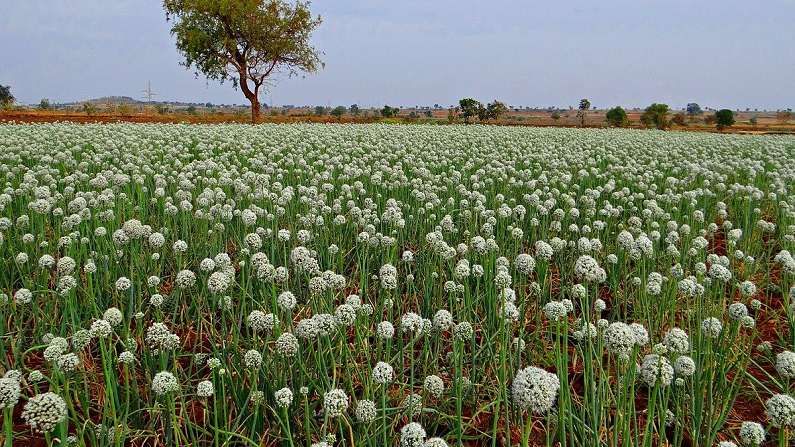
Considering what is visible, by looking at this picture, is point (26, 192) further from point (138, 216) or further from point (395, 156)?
point (395, 156)

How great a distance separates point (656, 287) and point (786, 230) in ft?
15.4

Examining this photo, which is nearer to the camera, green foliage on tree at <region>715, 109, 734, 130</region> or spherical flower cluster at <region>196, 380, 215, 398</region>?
spherical flower cluster at <region>196, 380, 215, 398</region>

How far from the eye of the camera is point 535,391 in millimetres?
1830

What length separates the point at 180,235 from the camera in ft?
17.4

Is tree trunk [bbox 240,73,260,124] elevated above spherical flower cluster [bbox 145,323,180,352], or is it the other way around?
tree trunk [bbox 240,73,260,124]

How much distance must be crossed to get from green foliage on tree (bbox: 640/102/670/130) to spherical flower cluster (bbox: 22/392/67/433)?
199ft

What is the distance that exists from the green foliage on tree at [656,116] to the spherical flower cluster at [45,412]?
6077cm

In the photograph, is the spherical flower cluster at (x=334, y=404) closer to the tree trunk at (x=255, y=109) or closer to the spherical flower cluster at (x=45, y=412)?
the spherical flower cluster at (x=45, y=412)

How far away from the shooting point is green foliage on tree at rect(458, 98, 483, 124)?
61347mm

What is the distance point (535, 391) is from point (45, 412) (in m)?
1.79

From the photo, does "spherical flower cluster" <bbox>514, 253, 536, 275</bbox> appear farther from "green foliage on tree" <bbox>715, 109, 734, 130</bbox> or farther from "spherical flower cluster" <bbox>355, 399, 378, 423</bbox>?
"green foliage on tree" <bbox>715, 109, 734, 130</bbox>

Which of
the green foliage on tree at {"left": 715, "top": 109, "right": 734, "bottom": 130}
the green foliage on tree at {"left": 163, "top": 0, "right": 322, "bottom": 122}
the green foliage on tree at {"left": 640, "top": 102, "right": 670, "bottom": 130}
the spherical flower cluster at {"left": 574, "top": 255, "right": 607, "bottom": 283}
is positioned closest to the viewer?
the spherical flower cluster at {"left": 574, "top": 255, "right": 607, "bottom": 283}

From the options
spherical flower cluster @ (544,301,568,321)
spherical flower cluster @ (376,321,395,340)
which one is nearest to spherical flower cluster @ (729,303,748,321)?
spherical flower cluster @ (544,301,568,321)

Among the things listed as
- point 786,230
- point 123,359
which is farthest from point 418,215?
point 786,230
